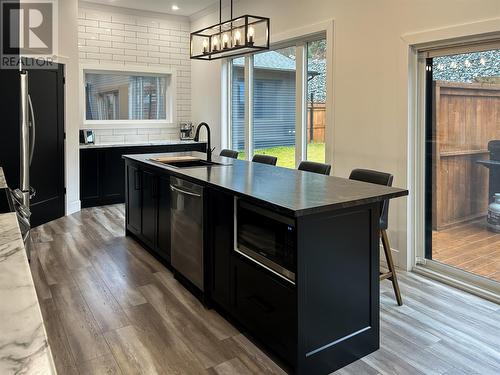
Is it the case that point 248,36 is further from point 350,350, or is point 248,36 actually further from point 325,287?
point 350,350

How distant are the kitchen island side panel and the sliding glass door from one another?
145 centimetres

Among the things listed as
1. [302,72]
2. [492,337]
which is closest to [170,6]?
[302,72]

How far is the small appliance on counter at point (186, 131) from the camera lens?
24.7 feet

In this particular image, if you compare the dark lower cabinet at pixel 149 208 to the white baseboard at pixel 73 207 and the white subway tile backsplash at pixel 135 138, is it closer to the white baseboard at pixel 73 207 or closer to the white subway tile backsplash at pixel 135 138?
the white baseboard at pixel 73 207

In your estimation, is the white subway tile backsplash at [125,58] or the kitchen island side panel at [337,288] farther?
the white subway tile backsplash at [125,58]

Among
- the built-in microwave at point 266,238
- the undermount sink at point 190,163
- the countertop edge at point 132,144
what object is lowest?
the built-in microwave at point 266,238

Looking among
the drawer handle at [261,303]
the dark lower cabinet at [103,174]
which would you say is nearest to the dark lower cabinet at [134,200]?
the dark lower cabinet at [103,174]

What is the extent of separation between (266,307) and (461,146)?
223 cm

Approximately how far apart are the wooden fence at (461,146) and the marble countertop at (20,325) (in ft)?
10.9

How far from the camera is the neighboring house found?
17.6 ft

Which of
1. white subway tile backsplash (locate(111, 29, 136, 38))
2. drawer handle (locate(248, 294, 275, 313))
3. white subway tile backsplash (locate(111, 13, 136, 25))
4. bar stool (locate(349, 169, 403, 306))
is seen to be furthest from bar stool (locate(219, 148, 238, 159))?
white subway tile backsplash (locate(111, 13, 136, 25))

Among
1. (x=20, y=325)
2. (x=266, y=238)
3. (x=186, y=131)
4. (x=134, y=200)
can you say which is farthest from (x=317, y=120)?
(x=20, y=325)

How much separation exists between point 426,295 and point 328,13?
2.98 meters

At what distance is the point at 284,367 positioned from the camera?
2.36 metres
